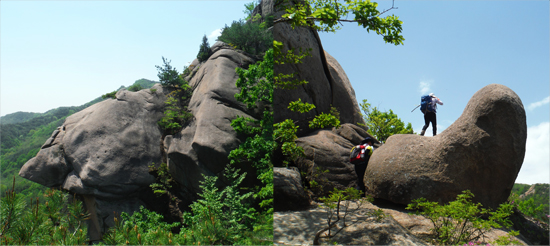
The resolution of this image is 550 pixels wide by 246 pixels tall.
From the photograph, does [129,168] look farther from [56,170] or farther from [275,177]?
[275,177]

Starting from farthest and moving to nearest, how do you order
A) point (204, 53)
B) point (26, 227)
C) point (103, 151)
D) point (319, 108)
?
point (319, 108), point (204, 53), point (103, 151), point (26, 227)

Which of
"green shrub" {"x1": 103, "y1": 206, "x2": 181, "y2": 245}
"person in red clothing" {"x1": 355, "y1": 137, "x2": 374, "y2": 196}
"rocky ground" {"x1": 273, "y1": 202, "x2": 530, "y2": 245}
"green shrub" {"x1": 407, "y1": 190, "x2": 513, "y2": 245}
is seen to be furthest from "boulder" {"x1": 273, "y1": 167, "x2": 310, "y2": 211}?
"green shrub" {"x1": 407, "y1": 190, "x2": 513, "y2": 245}

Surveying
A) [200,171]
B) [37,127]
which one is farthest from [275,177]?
[37,127]

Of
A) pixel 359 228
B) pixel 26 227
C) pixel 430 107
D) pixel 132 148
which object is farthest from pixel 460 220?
pixel 132 148

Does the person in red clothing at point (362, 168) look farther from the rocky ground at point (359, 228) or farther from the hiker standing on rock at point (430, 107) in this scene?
the hiker standing on rock at point (430, 107)

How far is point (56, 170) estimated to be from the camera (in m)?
6.17

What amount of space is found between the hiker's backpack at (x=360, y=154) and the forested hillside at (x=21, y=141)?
652 cm

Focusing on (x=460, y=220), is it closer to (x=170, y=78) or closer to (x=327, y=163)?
(x=327, y=163)

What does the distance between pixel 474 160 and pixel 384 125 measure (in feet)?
17.3

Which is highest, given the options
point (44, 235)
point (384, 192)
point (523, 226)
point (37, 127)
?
point (37, 127)

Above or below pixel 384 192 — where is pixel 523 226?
below

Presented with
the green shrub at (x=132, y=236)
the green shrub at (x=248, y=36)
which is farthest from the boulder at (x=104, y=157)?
the green shrub at (x=248, y=36)

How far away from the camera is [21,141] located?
560 cm

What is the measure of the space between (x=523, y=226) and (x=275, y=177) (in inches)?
208
